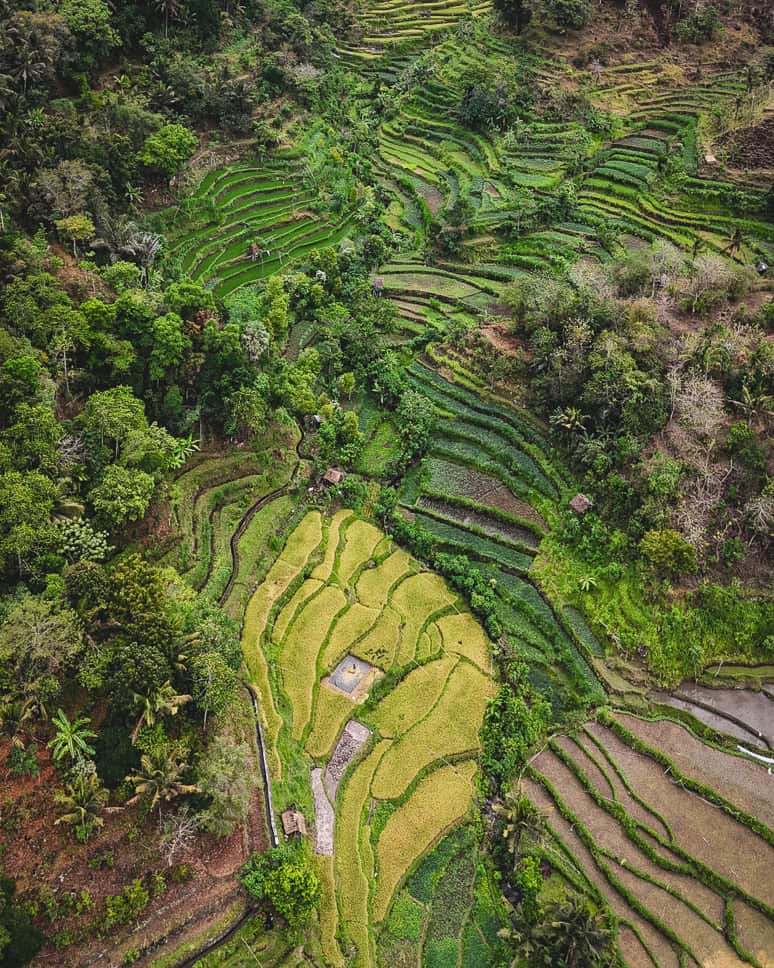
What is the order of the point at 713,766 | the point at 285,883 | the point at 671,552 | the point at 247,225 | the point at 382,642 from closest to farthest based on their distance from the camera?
the point at 285,883, the point at 713,766, the point at 382,642, the point at 671,552, the point at 247,225

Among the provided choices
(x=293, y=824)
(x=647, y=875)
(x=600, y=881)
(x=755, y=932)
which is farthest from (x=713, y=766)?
(x=293, y=824)

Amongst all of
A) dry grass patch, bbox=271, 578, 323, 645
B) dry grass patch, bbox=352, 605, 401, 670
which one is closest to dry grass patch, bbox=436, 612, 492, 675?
dry grass patch, bbox=352, 605, 401, 670

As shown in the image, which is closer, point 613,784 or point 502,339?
point 613,784

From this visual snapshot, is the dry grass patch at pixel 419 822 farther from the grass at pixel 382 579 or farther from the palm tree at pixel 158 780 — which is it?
the grass at pixel 382 579

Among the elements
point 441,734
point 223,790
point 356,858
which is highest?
point 223,790

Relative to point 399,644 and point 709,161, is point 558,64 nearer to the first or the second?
point 709,161

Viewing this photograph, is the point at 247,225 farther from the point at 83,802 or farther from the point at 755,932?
the point at 755,932

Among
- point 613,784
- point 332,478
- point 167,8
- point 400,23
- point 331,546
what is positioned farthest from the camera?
point 400,23

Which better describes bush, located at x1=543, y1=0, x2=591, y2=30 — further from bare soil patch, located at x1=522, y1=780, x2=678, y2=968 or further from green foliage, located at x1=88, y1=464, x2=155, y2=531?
bare soil patch, located at x1=522, y1=780, x2=678, y2=968
